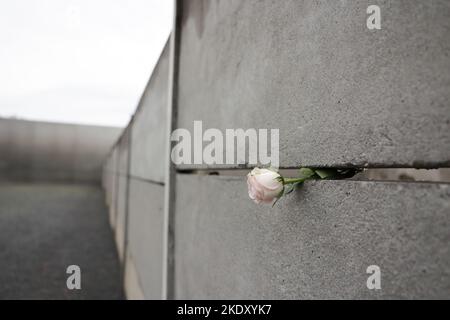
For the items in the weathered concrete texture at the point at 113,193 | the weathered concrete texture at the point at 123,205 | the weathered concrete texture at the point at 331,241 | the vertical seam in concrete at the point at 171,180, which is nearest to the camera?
the weathered concrete texture at the point at 331,241

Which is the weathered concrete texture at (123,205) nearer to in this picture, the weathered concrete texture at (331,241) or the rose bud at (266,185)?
the weathered concrete texture at (331,241)

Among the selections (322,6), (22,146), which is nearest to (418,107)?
(322,6)

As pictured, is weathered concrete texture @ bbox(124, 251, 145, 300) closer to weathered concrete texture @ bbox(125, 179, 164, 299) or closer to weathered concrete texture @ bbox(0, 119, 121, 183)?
weathered concrete texture @ bbox(125, 179, 164, 299)

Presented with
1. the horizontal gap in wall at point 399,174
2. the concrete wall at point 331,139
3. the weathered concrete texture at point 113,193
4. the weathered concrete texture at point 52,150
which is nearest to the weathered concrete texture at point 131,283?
the concrete wall at point 331,139

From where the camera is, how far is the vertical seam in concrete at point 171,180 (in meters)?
2.03

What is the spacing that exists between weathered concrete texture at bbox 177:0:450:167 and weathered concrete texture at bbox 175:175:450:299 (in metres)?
0.07

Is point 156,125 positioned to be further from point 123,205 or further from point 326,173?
point 123,205

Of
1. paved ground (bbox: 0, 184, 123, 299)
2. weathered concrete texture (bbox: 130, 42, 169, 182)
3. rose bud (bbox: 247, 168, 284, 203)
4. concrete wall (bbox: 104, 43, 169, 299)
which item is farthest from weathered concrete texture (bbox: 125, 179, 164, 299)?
rose bud (bbox: 247, 168, 284, 203)

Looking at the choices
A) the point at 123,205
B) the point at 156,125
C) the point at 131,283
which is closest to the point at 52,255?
the point at 123,205

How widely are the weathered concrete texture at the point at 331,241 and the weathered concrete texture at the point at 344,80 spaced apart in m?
0.07

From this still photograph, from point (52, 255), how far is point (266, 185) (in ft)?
14.2

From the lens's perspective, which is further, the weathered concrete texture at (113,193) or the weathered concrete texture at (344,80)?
the weathered concrete texture at (113,193)

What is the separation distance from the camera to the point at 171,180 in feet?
6.63
